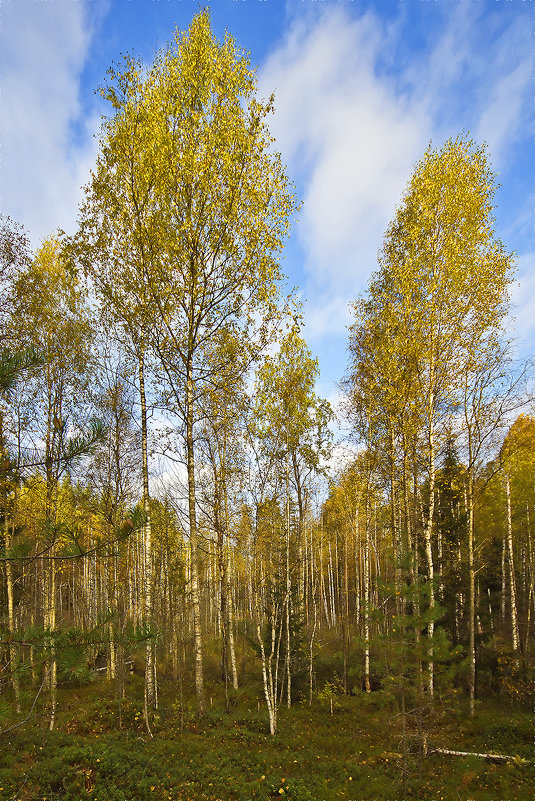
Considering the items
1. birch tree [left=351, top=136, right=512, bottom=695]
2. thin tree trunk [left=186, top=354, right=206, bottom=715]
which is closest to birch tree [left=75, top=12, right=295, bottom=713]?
thin tree trunk [left=186, top=354, right=206, bottom=715]

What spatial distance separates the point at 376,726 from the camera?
33.3 feet

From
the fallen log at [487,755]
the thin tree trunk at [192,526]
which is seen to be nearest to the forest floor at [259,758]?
the fallen log at [487,755]

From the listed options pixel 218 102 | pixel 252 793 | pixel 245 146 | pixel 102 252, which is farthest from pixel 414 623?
pixel 218 102

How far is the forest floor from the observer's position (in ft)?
20.5

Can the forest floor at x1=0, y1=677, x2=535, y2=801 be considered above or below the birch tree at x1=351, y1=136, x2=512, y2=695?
below

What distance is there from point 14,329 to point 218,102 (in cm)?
732

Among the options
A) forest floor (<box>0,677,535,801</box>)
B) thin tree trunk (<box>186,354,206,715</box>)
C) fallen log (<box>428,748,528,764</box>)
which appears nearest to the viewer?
forest floor (<box>0,677,535,801</box>)

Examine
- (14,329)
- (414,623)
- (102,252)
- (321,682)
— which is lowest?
(321,682)

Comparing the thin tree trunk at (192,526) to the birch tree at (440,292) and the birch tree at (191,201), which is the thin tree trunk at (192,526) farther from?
the birch tree at (440,292)

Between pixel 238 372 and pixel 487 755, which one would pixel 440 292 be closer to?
pixel 238 372

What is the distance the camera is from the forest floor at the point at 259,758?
6.26m

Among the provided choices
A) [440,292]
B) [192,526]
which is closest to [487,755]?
[192,526]

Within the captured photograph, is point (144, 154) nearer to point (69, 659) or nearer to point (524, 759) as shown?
point (69, 659)

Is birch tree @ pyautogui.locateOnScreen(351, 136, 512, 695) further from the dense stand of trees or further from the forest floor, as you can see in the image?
the forest floor
